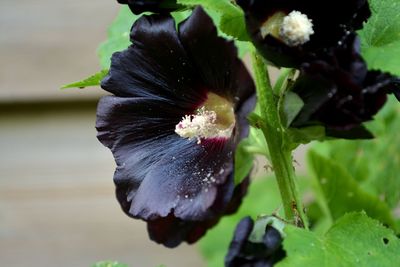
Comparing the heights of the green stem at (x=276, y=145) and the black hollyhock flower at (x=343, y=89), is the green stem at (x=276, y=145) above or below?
below

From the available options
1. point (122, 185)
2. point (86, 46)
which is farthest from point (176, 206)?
point (86, 46)

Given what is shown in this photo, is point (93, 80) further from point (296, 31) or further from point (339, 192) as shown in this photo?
point (339, 192)

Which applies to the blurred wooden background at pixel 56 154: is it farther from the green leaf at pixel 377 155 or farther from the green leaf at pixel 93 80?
the green leaf at pixel 93 80

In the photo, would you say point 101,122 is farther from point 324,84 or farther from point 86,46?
point 86,46

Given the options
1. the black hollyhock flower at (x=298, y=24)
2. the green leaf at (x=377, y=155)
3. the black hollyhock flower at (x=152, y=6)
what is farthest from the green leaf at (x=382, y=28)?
the green leaf at (x=377, y=155)

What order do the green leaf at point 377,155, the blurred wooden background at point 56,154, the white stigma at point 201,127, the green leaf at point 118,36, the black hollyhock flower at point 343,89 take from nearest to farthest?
the black hollyhock flower at point 343,89, the white stigma at point 201,127, the green leaf at point 118,36, the green leaf at point 377,155, the blurred wooden background at point 56,154

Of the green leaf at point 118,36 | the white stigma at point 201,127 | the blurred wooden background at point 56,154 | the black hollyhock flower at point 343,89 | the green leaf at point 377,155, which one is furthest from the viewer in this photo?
the blurred wooden background at point 56,154
